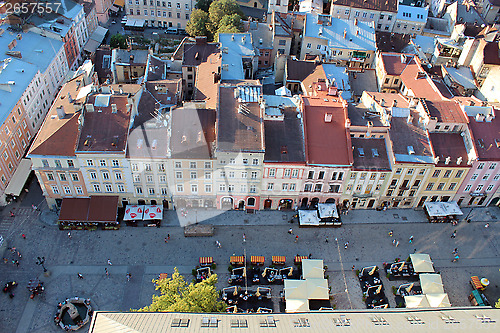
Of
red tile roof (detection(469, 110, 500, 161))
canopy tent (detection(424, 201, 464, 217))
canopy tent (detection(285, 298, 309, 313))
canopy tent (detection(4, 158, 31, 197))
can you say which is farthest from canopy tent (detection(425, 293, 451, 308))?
canopy tent (detection(4, 158, 31, 197))

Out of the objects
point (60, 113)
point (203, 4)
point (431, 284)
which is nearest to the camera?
point (431, 284)

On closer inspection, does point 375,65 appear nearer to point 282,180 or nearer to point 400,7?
point 400,7

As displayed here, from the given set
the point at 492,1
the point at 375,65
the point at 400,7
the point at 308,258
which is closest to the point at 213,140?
the point at 308,258

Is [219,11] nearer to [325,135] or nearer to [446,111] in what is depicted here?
[325,135]

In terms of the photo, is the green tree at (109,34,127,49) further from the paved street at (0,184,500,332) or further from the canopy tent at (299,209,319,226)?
the canopy tent at (299,209,319,226)

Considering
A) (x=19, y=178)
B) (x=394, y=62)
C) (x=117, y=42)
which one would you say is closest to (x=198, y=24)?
(x=117, y=42)

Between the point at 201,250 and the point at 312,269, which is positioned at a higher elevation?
the point at 312,269
